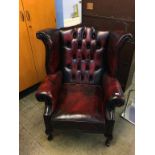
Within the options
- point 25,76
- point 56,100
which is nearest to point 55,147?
point 56,100

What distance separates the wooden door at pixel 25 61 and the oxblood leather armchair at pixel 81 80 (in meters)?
0.51

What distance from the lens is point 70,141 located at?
1.68 meters

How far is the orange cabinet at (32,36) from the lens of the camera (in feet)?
6.31

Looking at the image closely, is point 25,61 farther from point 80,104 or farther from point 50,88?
point 80,104

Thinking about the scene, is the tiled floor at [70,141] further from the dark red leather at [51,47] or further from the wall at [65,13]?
the wall at [65,13]

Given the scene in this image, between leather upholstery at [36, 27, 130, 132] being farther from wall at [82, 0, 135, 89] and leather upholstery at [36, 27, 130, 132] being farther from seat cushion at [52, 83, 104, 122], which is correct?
wall at [82, 0, 135, 89]

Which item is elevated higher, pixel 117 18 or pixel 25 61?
pixel 117 18

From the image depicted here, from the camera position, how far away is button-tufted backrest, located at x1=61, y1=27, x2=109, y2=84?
66.8 inches

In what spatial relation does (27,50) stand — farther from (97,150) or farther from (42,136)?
(97,150)

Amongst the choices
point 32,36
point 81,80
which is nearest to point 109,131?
point 81,80

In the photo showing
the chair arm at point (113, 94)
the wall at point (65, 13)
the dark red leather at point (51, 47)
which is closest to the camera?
the chair arm at point (113, 94)

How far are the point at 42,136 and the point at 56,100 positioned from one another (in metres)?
0.47

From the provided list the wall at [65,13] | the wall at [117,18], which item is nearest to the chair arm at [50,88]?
the wall at [117,18]

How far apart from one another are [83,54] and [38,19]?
0.79 metres
